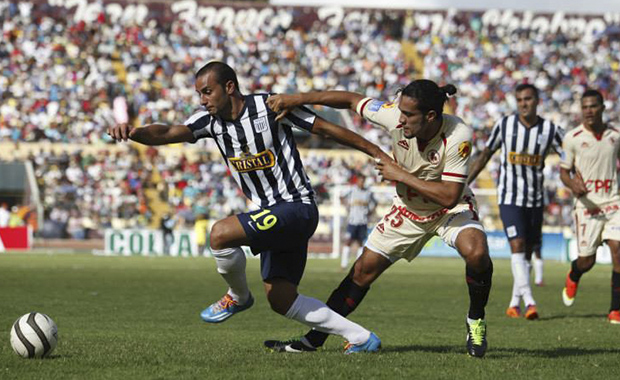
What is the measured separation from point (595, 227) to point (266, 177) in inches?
246

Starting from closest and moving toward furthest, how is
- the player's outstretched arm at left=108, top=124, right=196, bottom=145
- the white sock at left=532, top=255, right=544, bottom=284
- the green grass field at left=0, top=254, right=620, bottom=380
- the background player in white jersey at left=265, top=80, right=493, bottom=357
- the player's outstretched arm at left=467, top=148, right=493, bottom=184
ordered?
A: the green grass field at left=0, top=254, right=620, bottom=380
the background player in white jersey at left=265, top=80, right=493, bottom=357
the player's outstretched arm at left=108, top=124, right=196, bottom=145
the player's outstretched arm at left=467, top=148, right=493, bottom=184
the white sock at left=532, top=255, right=544, bottom=284

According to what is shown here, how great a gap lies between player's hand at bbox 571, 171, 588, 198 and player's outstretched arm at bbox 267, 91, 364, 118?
5358mm

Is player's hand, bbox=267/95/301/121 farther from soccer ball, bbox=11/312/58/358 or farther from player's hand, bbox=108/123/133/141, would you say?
soccer ball, bbox=11/312/58/358

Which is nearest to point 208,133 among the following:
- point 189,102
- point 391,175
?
point 391,175

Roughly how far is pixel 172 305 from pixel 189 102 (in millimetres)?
30392

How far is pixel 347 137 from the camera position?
7.27m

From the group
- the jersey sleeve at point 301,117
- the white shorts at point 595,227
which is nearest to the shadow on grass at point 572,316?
the white shorts at point 595,227

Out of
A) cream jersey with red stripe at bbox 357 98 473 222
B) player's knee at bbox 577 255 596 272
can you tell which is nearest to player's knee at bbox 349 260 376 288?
cream jersey with red stripe at bbox 357 98 473 222

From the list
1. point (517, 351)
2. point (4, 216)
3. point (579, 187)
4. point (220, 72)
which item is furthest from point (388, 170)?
point (4, 216)

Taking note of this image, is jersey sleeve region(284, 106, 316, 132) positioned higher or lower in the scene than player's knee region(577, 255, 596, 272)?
higher

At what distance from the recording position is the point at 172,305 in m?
13.7

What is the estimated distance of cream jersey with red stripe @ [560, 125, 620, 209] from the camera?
40.3 feet

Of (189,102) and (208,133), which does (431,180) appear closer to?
(208,133)

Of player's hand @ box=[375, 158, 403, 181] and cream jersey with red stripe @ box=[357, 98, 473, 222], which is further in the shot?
cream jersey with red stripe @ box=[357, 98, 473, 222]
